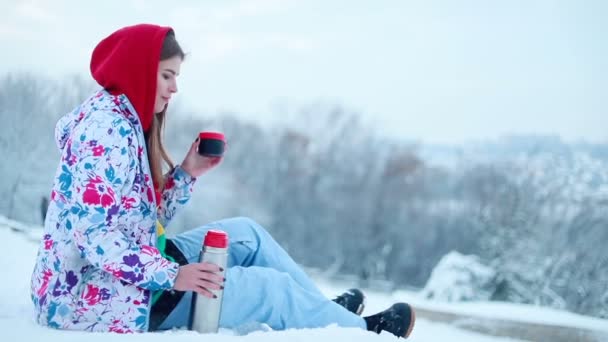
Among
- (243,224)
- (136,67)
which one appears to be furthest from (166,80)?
(243,224)

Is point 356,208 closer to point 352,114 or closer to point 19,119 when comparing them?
point 352,114

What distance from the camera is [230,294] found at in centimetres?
170

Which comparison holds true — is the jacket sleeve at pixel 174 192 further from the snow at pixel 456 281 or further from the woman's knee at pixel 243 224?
the snow at pixel 456 281

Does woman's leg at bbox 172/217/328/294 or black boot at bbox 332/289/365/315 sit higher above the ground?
woman's leg at bbox 172/217/328/294

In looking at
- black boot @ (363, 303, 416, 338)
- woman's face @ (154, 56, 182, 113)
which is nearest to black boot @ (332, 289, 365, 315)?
black boot @ (363, 303, 416, 338)

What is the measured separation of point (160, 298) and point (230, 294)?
24 centimetres

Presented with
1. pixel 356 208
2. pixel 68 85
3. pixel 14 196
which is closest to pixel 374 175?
pixel 356 208

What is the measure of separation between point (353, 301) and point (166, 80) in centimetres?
121

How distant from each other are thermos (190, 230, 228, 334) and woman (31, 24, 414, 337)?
39 millimetres

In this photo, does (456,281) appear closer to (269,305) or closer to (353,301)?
(353,301)

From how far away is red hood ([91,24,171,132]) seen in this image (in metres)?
1.59

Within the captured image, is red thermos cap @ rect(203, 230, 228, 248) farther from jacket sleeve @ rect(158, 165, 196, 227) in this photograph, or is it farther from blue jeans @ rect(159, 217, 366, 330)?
jacket sleeve @ rect(158, 165, 196, 227)

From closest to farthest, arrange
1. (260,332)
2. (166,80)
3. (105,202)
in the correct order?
(105,202) < (260,332) < (166,80)

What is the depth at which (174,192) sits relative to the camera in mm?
2021
